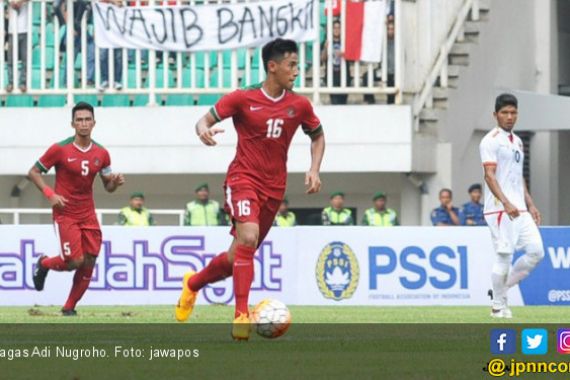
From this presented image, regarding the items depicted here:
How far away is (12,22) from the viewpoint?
1151 inches

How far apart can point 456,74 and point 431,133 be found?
1.08 metres

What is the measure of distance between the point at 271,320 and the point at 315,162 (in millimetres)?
1924

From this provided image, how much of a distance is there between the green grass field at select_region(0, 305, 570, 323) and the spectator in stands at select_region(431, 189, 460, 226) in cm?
501

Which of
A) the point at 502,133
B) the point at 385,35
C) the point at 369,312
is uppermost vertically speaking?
→ the point at 385,35

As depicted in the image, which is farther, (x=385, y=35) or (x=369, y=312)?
(x=385, y=35)

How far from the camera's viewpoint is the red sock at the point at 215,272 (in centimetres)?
1424

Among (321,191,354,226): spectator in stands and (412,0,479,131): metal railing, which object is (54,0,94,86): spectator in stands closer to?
(321,191,354,226): spectator in stands

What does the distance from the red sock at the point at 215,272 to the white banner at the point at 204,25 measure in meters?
13.7

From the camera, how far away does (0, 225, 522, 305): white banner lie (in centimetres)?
2308

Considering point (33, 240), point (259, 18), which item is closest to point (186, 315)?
point (33, 240)

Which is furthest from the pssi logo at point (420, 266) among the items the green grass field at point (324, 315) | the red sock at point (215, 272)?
the red sock at point (215, 272)
